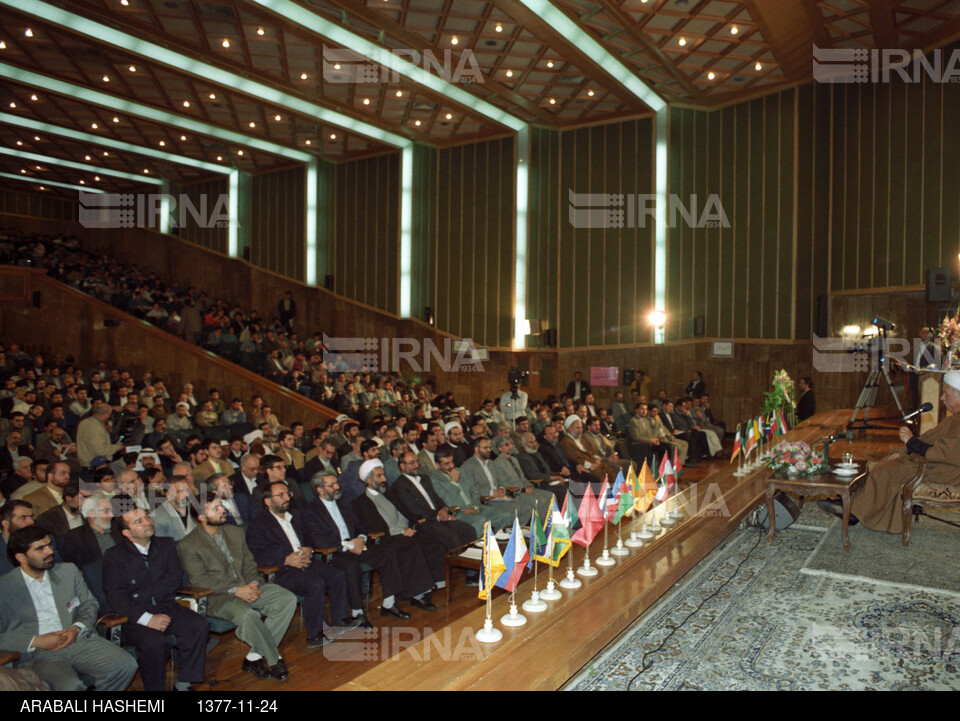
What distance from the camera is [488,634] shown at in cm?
309

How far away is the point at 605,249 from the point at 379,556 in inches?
401

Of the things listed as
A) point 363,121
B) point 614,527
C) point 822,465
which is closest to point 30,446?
point 614,527

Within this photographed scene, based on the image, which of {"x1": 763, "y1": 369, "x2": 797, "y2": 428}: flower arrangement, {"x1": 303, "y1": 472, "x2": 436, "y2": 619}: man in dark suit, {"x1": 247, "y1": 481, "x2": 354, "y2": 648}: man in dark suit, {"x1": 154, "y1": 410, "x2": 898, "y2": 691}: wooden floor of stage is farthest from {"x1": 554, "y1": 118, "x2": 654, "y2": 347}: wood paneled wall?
{"x1": 247, "y1": 481, "x2": 354, "y2": 648}: man in dark suit

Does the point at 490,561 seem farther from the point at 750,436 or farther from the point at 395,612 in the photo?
the point at 750,436

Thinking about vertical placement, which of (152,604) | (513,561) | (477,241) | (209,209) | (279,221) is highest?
(209,209)

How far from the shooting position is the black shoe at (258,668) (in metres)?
3.85

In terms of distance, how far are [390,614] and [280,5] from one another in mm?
7566

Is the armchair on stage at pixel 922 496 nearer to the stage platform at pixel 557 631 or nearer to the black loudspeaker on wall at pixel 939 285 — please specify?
the stage platform at pixel 557 631

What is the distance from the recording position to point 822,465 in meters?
5.29

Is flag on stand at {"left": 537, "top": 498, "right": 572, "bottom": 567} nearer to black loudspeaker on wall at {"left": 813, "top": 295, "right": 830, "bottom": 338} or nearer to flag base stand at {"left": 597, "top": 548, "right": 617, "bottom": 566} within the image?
flag base stand at {"left": 597, "top": 548, "right": 617, "bottom": 566}

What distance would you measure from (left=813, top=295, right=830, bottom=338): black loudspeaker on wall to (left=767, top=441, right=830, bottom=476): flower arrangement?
24.5 feet

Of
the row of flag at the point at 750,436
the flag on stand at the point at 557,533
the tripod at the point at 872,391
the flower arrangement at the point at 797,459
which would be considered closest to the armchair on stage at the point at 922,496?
the flower arrangement at the point at 797,459

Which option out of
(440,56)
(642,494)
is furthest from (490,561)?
(440,56)

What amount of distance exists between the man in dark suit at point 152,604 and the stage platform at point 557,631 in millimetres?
983
